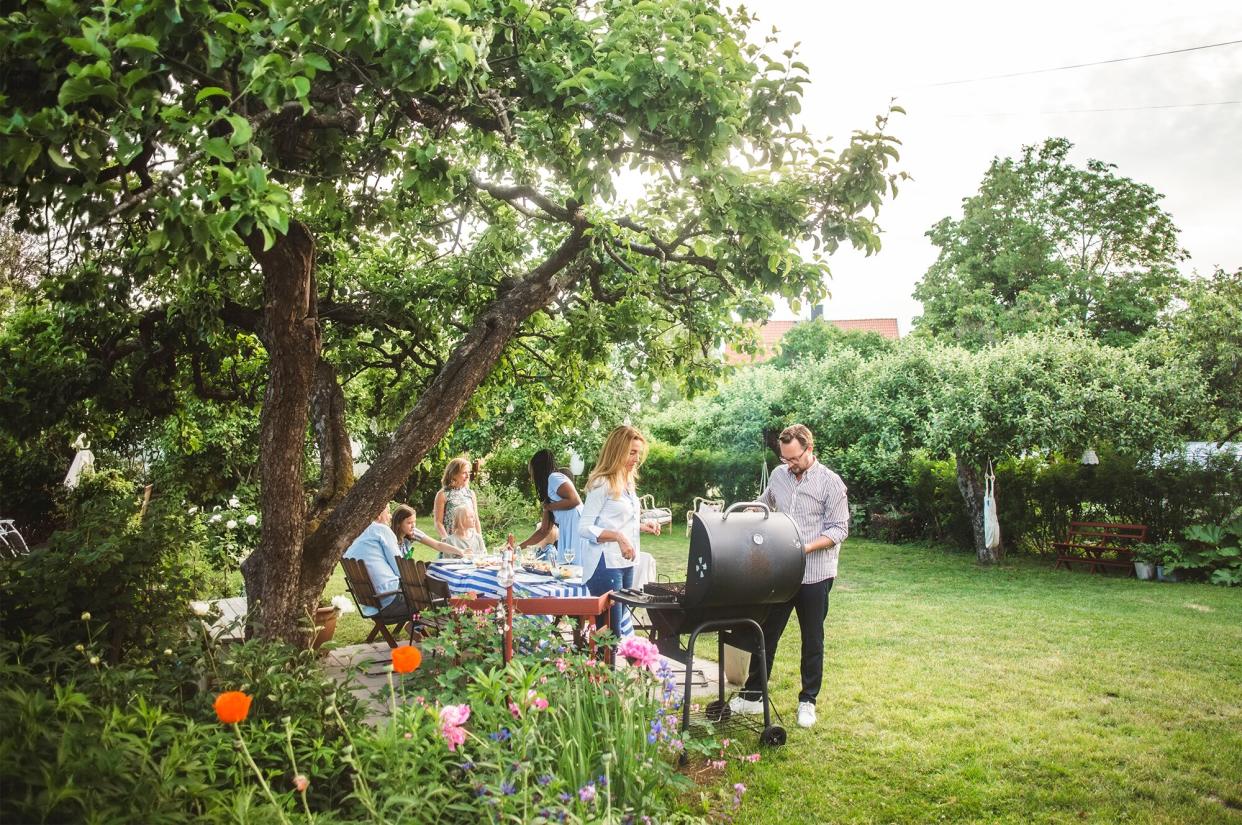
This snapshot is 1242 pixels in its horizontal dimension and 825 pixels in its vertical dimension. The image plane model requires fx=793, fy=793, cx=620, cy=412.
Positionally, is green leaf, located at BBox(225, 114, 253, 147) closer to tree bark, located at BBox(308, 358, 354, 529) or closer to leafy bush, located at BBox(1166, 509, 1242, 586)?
tree bark, located at BBox(308, 358, 354, 529)

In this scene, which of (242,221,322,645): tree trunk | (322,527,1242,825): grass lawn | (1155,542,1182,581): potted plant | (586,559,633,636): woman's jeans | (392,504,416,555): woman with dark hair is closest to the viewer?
(322,527,1242,825): grass lawn

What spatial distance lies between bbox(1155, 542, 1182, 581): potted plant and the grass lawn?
1774mm

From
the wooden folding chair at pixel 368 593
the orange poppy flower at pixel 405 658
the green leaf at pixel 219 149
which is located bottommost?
the wooden folding chair at pixel 368 593

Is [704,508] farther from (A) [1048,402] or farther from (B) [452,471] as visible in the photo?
(A) [1048,402]

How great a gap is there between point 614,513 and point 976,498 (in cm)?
1078

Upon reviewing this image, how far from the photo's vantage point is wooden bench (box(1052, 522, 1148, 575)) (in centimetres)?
1264

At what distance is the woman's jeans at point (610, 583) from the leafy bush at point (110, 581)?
252 centimetres

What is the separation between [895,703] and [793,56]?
4268 mm

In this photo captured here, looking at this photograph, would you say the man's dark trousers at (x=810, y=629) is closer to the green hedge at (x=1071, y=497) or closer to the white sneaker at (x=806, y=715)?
the white sneaker at (x=806, y=715)

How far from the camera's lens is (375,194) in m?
5.12

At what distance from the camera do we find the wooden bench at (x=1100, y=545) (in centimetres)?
1264

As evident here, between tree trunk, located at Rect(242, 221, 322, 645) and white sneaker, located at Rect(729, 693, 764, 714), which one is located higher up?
tree trunk, located at Rect(242, 221, 322, 645)

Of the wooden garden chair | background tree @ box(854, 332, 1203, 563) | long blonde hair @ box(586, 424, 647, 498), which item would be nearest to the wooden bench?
background tree @ box(854, 332, 1203, 563)

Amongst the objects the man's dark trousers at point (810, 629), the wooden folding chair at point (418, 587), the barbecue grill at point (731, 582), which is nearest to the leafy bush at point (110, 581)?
the wooden folding chair at point (418, 587)
